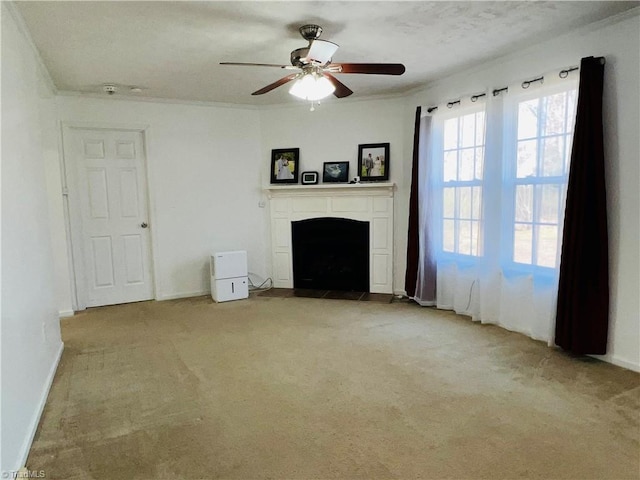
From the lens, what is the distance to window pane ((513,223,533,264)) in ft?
11.7

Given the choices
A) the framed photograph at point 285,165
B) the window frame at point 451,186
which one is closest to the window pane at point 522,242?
the window frame at point 451,186

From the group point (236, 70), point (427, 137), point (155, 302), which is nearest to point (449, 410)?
point (427, 137)

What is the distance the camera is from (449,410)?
2412 mm

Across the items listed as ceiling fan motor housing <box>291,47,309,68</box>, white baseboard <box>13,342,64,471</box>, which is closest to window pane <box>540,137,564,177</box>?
ceiling fan motor housing <box>291,47,309,68</box>

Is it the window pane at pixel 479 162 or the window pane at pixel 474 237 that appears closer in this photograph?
the window pane at pixel 479 162

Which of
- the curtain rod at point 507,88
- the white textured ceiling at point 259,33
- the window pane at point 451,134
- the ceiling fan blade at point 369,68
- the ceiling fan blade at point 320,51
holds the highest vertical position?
the white textured ceiling at point 259,33

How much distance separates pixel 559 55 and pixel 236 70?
2688mm

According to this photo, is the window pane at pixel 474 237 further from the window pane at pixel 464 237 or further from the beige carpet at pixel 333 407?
the beige carpet at pixel 333 407

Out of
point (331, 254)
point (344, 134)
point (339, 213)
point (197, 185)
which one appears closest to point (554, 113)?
point (344, 134)

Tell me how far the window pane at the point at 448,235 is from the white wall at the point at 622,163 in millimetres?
1559

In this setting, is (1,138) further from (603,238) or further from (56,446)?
(603,238)

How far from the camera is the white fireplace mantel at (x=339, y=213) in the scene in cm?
507

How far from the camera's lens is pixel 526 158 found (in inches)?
140

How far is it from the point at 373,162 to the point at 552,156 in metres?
2.12
